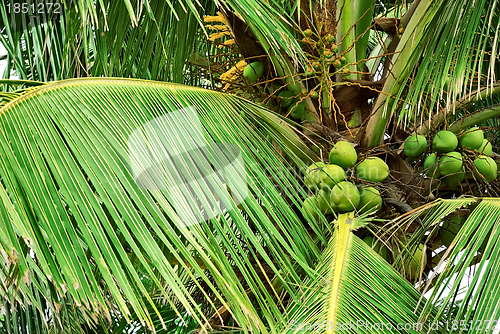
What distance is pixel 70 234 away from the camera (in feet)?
2.64

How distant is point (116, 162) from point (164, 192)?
0.11 meters

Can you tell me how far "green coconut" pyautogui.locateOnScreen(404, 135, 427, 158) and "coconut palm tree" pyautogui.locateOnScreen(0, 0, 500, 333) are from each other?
5 centimetres

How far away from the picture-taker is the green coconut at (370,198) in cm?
140

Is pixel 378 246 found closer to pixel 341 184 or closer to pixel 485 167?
pixel 341 184

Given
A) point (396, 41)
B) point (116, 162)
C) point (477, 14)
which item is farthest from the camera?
point (396, 41)

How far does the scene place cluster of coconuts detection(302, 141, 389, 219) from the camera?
1374 millimetres

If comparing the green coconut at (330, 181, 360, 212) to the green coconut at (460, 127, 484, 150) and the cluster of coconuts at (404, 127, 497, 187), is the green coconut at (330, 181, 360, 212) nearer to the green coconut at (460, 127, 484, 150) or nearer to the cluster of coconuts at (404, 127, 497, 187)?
the cluster of coconuts at (404, 127, 497, 187)

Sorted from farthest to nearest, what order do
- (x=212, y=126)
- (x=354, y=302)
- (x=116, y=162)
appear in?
(x=212, y=126) < (x=354, y=302) < (x=116, y=162)

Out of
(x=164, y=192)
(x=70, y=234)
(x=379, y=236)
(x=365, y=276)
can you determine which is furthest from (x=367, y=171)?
(x=70, y=234)

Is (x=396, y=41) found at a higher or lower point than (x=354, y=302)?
higher

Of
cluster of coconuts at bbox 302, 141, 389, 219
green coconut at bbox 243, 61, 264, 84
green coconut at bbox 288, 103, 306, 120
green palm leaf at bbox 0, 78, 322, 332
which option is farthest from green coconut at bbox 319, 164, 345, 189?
green coconut at bbox 243, 61, 264, 84

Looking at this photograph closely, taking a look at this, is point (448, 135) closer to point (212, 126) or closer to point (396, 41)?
point (396, 41)

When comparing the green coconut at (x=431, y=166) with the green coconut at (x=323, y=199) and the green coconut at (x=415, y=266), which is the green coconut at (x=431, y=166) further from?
the green coconut at (x=323, y=199)

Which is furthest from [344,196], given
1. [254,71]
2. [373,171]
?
[254,71]
